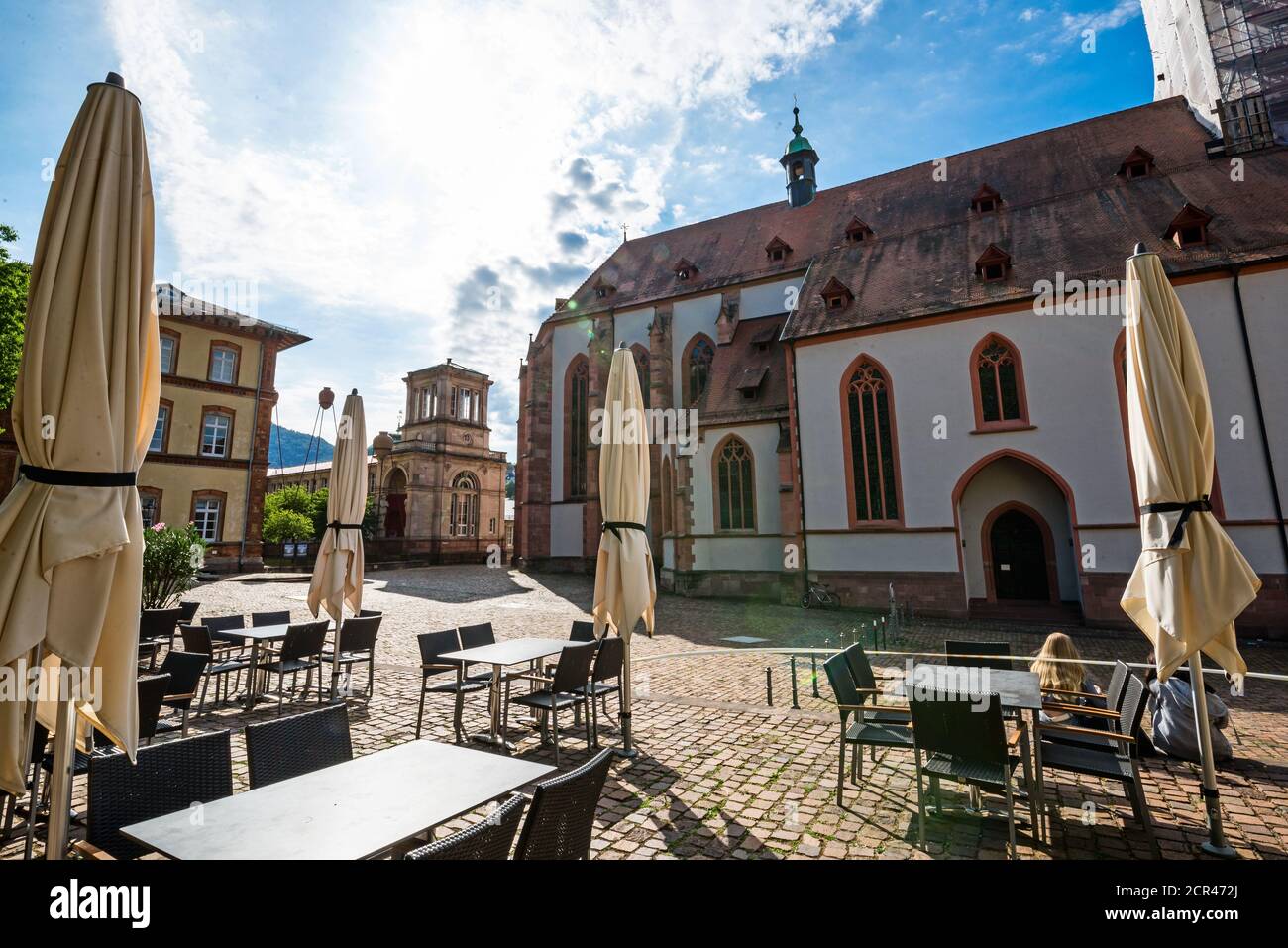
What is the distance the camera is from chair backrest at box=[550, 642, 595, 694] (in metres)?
5.98

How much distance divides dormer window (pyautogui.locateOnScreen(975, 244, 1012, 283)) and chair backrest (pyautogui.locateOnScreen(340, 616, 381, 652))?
1834 centimetres

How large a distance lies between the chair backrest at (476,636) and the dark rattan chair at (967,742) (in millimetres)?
5147


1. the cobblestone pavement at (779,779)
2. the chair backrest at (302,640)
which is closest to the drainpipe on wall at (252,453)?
the cobblestone pavement at (779,779)

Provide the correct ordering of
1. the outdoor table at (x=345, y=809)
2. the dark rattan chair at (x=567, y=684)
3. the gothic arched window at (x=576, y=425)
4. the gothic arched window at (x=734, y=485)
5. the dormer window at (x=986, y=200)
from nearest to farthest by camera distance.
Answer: the outdoor table at (x=345, y=809) → the dark rattan chair at (x=567, y=684) → the dormer window at (x=986, y=200) → the gothic arched window at (x=734, y=485) → the gothic arched window at (x=576, y=425)

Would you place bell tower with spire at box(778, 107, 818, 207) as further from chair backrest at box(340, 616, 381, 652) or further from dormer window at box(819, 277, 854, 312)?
chair backrest at box(340, 616, 381, 652)

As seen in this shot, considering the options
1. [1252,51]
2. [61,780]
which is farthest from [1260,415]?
[61,780]

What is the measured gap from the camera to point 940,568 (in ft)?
55.2

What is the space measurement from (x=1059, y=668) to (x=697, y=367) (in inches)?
844

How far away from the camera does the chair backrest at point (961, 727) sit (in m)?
4.12

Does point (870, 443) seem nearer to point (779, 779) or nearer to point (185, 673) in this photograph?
point (779, 779)

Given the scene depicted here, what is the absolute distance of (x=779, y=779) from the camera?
5332 millimetres

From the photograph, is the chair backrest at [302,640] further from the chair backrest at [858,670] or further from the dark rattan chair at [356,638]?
the chair backrest at [858,670]
